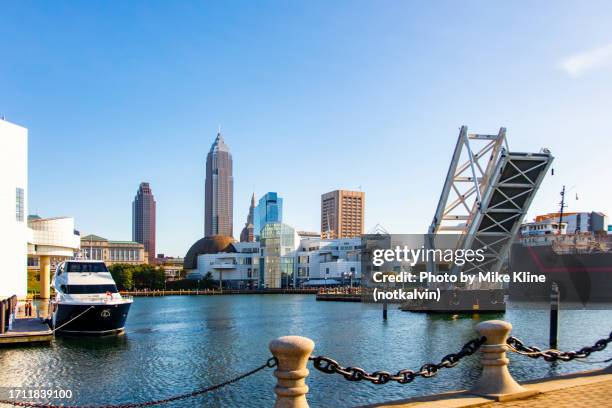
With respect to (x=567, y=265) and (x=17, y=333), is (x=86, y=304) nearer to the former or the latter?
(x=17, y=333)

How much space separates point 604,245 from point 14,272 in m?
72.3

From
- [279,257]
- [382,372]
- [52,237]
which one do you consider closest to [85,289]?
[52,237]

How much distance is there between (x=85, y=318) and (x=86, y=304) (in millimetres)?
870

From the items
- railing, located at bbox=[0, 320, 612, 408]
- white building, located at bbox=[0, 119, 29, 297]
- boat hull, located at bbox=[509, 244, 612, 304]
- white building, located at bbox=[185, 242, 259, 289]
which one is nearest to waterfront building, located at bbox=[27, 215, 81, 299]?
white building, located at bbox=[0, 119, 29, 297]

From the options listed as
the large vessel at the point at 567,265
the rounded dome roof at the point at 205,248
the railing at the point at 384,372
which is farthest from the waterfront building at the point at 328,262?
the railing at the point at 384,372

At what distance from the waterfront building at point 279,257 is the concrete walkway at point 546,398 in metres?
132

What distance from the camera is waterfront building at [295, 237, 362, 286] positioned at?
132m

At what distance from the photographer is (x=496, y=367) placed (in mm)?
9695

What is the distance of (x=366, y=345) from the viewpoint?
33.6 meters

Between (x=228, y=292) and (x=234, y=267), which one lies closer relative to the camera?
(x=228, y=292)

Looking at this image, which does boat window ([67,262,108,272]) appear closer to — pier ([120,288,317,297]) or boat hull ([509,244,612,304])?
boat hull ([509,244,612,304])

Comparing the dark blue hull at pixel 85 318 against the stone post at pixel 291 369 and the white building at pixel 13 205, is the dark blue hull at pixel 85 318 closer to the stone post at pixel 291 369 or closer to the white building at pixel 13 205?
the white building at pixel 13 205

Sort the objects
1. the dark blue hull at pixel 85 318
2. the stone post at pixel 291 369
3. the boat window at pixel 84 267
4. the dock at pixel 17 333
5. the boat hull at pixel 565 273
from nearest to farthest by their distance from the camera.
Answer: the stone post at pixel 291 369, the dock at pixel 17 333, the dark blue hull at pixel 85 318, the boat window at pixel 84 267, the boat hull at pixel 565 273

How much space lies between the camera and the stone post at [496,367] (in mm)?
9523
